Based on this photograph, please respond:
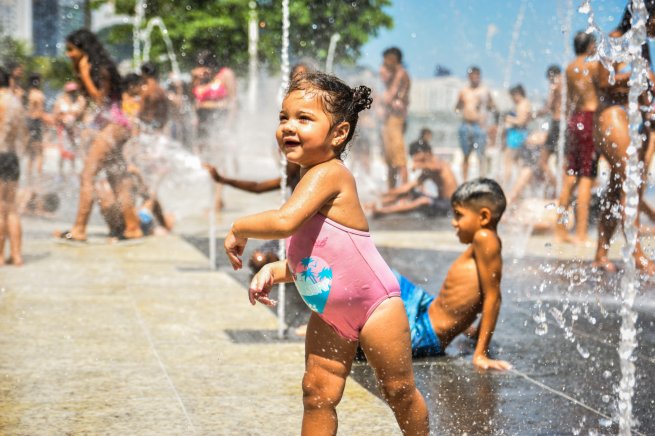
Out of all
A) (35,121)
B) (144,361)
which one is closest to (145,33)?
(35,121)

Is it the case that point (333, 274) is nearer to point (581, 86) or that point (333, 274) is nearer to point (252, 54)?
point (581, 86)

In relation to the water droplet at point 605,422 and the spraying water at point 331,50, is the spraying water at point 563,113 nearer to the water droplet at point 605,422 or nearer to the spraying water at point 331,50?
the spraying water at point 331,50

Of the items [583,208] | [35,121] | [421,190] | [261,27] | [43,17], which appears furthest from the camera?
[43,17]

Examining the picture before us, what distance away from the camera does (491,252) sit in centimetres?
402

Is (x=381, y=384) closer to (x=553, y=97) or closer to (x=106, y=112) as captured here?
(x=106, y=112)

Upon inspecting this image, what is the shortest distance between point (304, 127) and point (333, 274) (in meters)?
0.41

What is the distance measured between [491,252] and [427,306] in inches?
15.6

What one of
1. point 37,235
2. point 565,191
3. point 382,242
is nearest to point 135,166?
point 37,235

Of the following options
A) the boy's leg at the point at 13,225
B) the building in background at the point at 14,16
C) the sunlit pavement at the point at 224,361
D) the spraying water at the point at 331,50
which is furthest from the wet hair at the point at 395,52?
the building in background at the point at 14,16

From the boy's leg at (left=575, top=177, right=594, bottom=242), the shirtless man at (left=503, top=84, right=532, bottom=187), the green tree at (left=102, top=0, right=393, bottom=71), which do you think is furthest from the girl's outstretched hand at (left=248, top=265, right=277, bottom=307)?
the green tree at (left=102, top=0, right=393, bottom=71)

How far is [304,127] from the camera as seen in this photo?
256cm

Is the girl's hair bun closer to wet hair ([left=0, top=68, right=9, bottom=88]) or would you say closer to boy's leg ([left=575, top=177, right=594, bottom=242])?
boy's leg ([left=575, top=177, right=594, bottom=242])

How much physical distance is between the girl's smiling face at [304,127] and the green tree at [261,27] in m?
17.6

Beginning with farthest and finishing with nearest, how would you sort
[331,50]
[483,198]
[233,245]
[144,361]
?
[331,50], [483,198], [144,361], [233,245]
